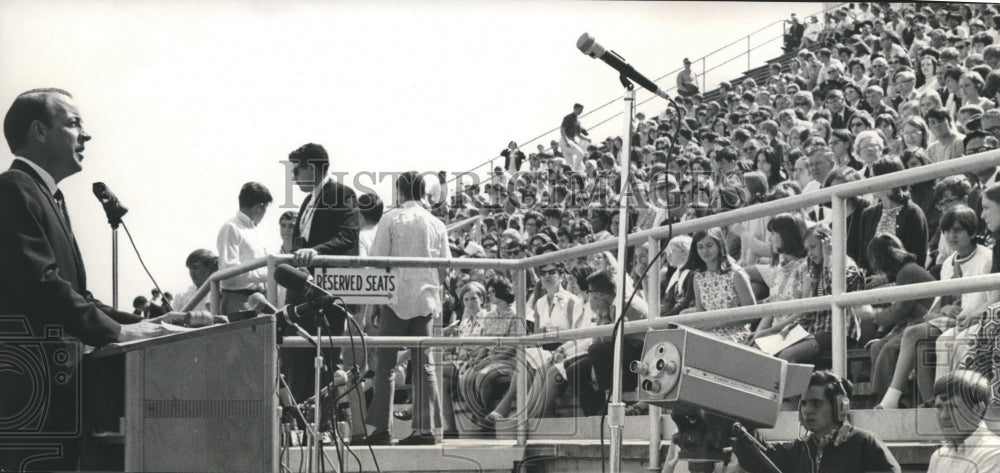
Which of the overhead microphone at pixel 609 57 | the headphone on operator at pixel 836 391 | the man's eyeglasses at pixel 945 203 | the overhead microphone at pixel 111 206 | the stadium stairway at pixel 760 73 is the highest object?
the stadium stairway at pixel 760 73

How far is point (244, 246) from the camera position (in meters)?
7.32

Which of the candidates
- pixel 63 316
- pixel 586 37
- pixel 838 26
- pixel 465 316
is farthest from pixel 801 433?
pixel 838 26

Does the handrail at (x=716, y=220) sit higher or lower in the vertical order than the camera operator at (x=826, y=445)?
higher

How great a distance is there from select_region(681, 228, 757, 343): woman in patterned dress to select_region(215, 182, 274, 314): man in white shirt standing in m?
2.27

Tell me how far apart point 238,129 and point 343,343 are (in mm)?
1176

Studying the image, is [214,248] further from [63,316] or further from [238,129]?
[63,316]

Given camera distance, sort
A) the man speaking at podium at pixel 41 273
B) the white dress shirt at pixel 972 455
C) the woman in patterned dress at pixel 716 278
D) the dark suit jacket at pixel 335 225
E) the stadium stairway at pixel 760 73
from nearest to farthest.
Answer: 1. the man speaking at podium at pixel 41 273
2. the white dress shirt at pixel 972 455
3. the woman in patterned dress at pixel 716 278
4. the dark suit jacket at pixel 335 225
5. the stadium stairway at pixel 760 73

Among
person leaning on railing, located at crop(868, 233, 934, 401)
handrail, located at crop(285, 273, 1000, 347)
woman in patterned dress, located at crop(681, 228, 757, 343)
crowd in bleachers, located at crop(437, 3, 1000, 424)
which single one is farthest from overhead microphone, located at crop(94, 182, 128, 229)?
person leaning on railing, located at crop(868, 233, 934, 401)

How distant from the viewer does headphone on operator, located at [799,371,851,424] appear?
4.76 metres

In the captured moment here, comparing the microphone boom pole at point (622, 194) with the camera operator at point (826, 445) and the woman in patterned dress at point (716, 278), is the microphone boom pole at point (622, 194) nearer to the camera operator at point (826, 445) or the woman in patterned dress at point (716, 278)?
the camera operator at point (826, 445)

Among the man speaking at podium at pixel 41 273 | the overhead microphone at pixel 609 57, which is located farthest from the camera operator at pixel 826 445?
the man speaking at podium at pixel 41 273

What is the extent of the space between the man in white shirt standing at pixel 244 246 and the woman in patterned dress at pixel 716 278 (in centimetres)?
227

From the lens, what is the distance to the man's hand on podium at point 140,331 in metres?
4.13

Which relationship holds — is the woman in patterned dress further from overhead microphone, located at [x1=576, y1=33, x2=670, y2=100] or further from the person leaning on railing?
overhead microphone, located at [x1=576, y1=33, x2=670, y2=100]
